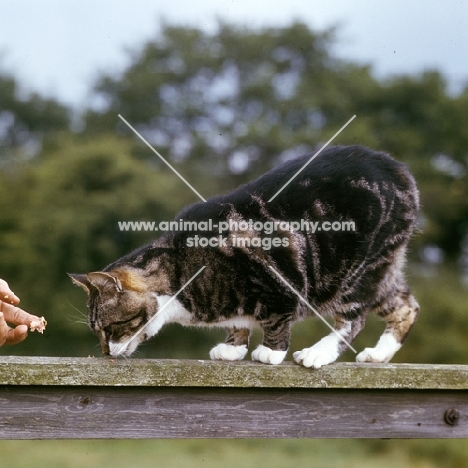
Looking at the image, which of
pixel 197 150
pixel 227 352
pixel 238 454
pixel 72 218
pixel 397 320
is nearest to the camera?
pixel 227 352

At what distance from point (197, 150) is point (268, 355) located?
6.17 m

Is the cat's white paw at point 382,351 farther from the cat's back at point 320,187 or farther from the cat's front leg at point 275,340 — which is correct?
the cat's back at point 320,187

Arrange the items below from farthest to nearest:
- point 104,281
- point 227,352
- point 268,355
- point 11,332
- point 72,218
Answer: point 72,218, point 227,352, point 104,281, point 268,355, point 11,332

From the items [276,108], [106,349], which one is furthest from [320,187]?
[276,108]

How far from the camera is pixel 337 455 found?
25.2 feet

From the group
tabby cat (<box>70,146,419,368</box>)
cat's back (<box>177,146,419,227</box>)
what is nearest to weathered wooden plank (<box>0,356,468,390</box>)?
tabby cat (<box>70,146,419,368</box>)

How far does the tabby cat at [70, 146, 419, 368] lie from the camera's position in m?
2.57

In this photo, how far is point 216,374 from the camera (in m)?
1.88

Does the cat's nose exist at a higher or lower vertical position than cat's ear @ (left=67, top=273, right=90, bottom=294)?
lower

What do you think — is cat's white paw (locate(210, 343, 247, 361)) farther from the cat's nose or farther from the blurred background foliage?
the blurred background foliage

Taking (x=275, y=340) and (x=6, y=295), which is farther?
(x=275, y=340)

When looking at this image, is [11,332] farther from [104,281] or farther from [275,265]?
[275,265]

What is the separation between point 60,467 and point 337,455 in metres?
2.95

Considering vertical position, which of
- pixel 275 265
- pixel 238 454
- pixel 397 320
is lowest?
pixel 238 454
